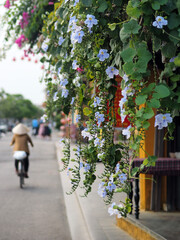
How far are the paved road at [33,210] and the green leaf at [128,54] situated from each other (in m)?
3.90

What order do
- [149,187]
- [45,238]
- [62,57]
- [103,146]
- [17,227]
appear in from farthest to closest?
[149,187] → [17,227] → [45,238] → [62,57] → [103,146]

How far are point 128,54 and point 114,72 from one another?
2.21ft

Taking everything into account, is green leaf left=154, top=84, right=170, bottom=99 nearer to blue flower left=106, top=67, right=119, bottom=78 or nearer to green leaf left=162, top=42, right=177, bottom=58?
green leaf left=162, top=42, right=177, bottom=58

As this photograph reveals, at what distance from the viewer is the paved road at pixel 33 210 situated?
5.51 metres

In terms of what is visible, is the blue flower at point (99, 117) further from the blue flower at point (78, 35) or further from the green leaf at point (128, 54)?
the green leaf at point (128, 54)

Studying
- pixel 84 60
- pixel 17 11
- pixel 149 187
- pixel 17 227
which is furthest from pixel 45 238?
pixel 17 11

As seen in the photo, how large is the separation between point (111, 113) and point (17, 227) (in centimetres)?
357

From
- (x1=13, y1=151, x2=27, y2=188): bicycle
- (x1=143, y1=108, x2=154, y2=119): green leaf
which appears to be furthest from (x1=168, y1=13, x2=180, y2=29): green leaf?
(x1=13, y1=151, x2=27, y2=188): bicycle

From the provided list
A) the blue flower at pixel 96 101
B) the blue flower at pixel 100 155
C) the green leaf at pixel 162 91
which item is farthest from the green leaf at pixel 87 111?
the green leaf at pixel 162 91

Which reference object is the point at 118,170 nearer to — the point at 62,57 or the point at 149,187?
the point at 62,57

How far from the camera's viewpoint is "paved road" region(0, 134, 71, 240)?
18.1 feet

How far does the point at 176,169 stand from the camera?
5.52 metres

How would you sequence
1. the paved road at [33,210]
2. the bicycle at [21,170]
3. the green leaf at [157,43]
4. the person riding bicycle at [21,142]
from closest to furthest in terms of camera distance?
the green leaf at [157,43] < the paved road at [33,210] < the bicycle at [21,170] < the person riding bicycle at [21,142]

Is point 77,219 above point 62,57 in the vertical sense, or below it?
below
